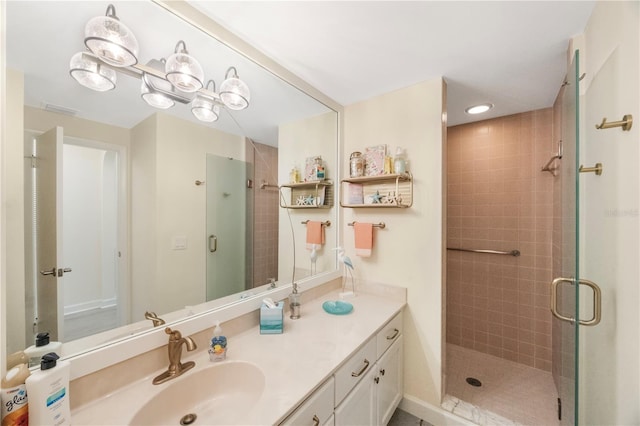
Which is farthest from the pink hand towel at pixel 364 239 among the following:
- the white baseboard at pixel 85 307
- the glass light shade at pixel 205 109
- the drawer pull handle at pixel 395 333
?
the white baseboard at pixel 85 307

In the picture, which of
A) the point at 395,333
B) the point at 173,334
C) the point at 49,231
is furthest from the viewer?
the point at 395,333

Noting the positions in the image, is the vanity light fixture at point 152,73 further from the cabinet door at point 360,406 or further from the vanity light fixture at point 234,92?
the cabinet door at point 360,406

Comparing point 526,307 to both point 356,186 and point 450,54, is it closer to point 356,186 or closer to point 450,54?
point 356,186

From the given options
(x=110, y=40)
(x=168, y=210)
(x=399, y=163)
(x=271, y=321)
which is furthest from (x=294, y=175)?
(x=110, y=40)

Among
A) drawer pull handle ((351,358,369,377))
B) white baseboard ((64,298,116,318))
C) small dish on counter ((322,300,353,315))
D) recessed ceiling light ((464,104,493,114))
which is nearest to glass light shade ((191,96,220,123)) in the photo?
white baseboard ((64,298,116,318))

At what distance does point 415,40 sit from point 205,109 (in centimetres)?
116

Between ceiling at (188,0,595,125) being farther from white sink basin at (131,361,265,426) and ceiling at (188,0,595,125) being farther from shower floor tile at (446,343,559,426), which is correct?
shower floor tile at (446,343,559,426)

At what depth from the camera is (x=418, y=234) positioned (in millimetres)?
1646

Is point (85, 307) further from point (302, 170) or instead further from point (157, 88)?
point (302, 170)

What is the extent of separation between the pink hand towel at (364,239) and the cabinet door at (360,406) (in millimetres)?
764

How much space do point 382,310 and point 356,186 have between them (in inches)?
35.9

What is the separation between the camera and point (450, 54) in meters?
1.34

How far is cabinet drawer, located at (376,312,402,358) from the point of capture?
135cm

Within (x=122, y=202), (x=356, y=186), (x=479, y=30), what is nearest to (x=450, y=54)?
(x=479, y=30)
